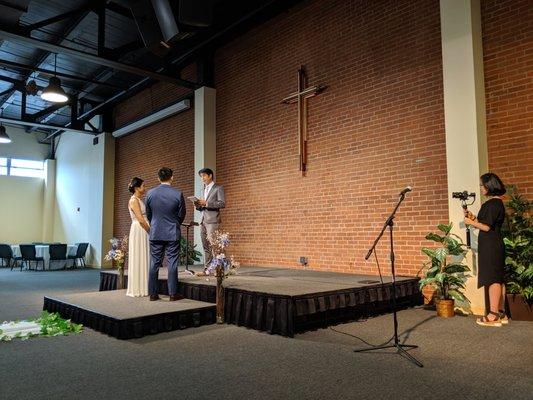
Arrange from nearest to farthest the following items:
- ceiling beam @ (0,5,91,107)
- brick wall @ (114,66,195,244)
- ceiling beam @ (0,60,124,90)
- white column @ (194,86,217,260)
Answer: ceiling beam @ (0,5,91,107) < white column @ (194,86,217,260) < ceiling beam @ (0,60,124,90) < brick wall @ (114,66,195,244)

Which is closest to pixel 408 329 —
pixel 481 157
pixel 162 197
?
pixel 481 157

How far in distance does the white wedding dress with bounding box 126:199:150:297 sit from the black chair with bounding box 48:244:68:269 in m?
8.09

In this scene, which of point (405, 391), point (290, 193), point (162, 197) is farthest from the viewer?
point (290, 193)

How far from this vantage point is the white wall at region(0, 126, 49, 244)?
14.9 m

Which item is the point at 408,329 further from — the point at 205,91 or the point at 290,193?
the point at 205,91

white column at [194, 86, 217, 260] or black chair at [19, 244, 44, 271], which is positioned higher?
white column at [194, 86, 217, 260]

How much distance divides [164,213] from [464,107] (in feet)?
11.4

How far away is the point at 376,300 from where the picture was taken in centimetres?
478

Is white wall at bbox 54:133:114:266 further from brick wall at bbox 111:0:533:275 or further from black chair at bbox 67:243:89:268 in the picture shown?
brick wall at bbox 111:0:533:275

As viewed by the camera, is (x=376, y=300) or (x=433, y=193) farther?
(x=433, y=193)

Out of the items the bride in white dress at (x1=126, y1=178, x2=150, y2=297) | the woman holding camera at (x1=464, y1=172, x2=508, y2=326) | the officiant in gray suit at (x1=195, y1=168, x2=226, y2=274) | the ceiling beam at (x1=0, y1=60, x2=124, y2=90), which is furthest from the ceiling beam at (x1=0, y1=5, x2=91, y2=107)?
the woman holding camera at (x1=464, y1=172, x2=508, y2=326)

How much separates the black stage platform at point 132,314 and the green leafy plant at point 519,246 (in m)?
3.03

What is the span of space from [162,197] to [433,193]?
3189mm

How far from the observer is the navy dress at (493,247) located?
4059 millimetres
